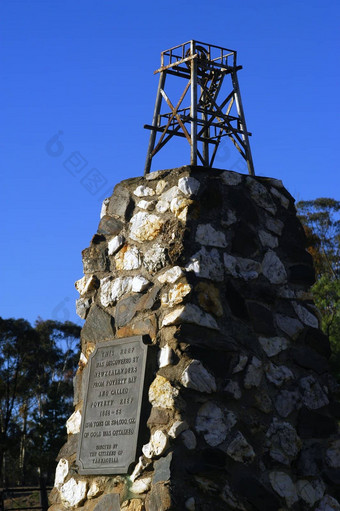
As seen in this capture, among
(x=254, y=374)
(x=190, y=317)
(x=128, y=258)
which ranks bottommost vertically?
(x=254, y=374)

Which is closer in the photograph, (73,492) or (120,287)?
(73,492)

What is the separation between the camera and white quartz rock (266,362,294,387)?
573 cm

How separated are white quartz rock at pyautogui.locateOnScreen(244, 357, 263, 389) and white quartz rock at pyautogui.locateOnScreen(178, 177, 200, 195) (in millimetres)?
1302

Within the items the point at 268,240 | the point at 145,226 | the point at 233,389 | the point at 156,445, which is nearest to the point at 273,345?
the point at 233,389

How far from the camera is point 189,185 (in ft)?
19.4

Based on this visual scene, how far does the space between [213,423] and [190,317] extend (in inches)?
28.9

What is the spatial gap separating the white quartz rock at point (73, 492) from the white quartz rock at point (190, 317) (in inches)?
53.6

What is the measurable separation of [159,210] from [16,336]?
24.0 metres

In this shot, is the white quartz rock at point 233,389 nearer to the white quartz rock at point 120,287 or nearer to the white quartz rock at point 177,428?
the white quartz rock at point 177,428

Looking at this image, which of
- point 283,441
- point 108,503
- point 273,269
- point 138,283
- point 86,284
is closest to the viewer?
point 108,503

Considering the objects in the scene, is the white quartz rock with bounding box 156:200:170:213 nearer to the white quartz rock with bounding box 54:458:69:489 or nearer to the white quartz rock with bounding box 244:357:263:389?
the white quartz rock with bounding box 244:357:263:389

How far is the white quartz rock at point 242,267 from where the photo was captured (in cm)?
584

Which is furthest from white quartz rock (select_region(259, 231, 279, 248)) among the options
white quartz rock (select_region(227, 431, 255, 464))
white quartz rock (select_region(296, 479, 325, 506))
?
white quartz rock (select_region(296, 479, 325, 506))

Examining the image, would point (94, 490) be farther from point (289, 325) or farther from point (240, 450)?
point (289, 325)
